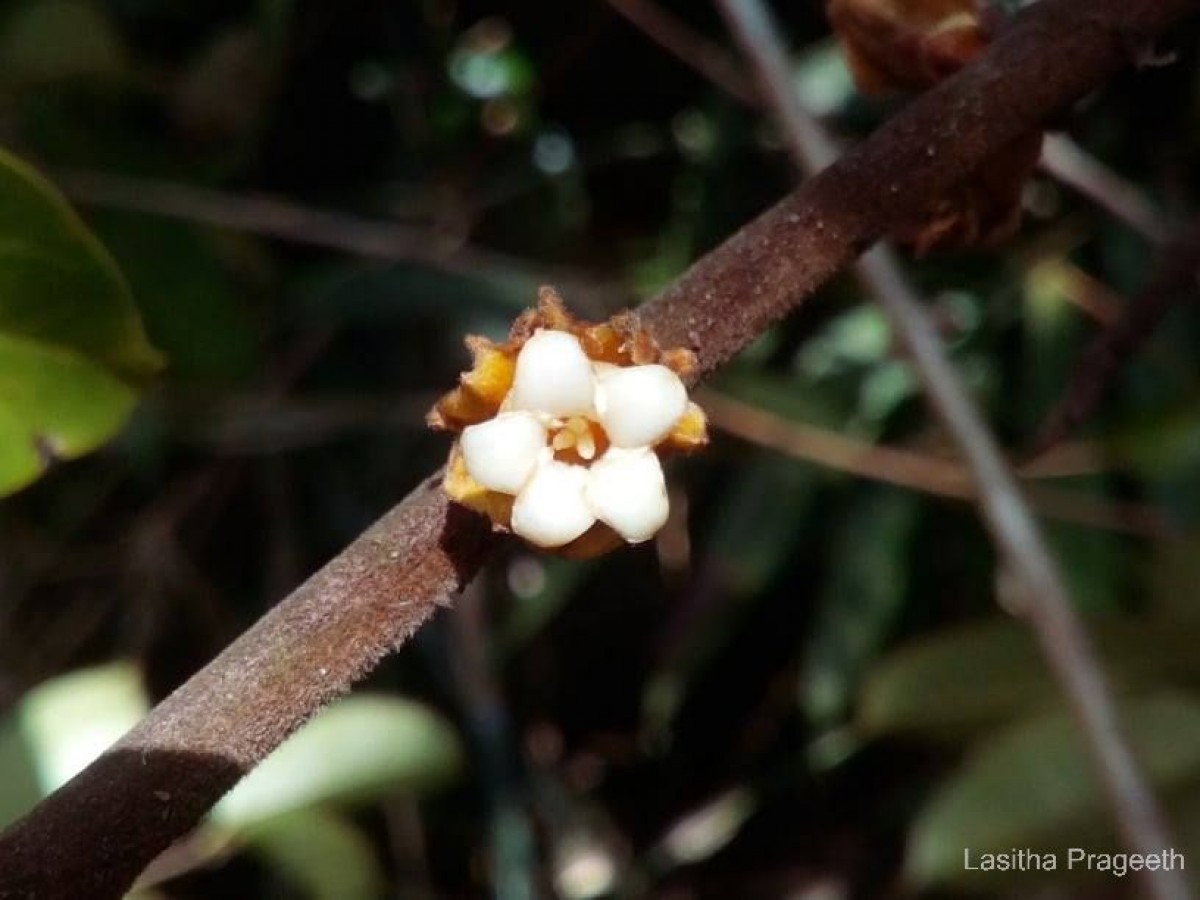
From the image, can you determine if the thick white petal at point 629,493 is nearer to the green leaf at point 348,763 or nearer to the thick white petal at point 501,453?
the thick white petal at point 501,453

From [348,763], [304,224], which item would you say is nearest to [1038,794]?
[348,763]

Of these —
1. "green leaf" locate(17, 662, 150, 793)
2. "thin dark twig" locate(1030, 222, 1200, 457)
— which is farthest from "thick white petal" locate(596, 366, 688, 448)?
"green leaf" locate(17, 662, 150, 793)

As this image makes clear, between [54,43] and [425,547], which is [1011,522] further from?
[54,43]

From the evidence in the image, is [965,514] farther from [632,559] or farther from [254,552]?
[254,552]

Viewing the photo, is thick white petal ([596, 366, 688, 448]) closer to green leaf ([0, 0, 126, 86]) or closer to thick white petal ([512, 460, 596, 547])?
thick white petal ([512, 460, 596, 547])

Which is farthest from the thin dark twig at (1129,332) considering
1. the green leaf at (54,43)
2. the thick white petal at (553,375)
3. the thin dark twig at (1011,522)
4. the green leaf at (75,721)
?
the green leaf at (54,43)

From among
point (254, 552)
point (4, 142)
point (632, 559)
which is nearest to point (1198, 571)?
point (632, 559)
